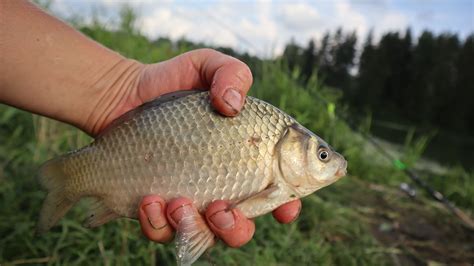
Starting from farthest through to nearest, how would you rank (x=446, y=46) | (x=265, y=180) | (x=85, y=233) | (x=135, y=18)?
(x=446, y=46) → (x=135, y=18) → (x=85, y=233) → (x=265, y=180)

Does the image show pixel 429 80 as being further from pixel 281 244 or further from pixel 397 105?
pixel 281 244

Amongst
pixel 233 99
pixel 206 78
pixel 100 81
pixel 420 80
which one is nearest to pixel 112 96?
pixel 100 81

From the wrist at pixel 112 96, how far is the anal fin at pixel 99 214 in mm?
512

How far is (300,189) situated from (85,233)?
1578mm

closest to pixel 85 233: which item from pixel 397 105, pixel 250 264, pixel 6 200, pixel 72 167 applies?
pixel 6 200

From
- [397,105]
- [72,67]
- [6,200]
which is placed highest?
[72,67]

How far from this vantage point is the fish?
1.51 metres

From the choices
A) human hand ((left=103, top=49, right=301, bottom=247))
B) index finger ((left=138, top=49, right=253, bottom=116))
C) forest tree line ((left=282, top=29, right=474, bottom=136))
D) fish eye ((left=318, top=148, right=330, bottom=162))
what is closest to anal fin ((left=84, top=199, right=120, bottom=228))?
human hand ((left=103, top=49, right=301, bottom=247))

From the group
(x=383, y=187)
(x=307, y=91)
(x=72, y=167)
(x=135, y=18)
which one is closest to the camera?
(x=72, y=167)

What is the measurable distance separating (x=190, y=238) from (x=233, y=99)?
47 centimetres

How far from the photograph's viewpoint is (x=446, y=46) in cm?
4462

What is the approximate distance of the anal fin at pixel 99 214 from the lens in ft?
5.34

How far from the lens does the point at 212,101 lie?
156 centimetres

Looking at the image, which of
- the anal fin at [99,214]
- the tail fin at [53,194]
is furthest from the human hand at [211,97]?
the tail fin at [53,194]
